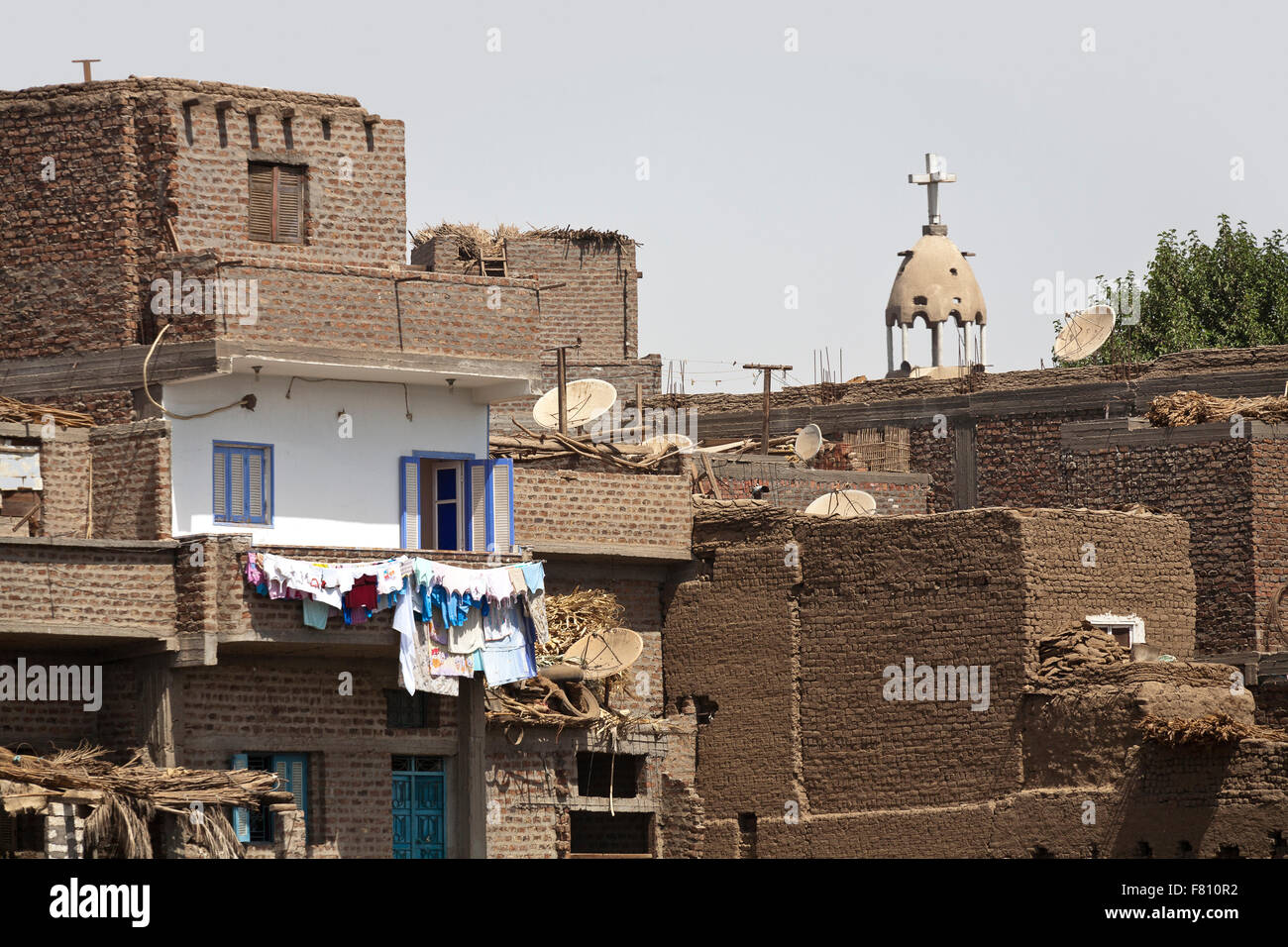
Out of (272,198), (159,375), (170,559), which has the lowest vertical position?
(170,559)

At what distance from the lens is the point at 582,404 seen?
1651 inches

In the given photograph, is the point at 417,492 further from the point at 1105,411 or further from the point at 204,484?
the point at 1105,411

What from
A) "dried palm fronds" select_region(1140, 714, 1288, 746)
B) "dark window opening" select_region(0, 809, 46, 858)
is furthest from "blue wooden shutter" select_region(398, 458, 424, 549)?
"dried palm fronds" select_region(1140, 714, 1288, 746)

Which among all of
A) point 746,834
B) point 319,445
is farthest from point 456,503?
point 746,834

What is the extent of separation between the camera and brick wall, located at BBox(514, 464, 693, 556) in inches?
1535

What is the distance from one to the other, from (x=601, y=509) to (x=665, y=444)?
2.66 m

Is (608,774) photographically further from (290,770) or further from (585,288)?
(585,288)

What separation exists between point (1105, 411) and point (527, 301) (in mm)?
12905

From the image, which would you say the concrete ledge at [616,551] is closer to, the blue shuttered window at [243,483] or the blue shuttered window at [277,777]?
the blue shuttered window at [243,483]

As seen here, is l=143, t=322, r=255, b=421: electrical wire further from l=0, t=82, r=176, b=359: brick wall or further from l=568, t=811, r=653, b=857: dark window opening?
l=568, t=811, r=653, b=857: dark window opening

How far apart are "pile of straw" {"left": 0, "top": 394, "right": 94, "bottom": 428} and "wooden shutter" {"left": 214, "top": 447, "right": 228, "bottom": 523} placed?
1.59m

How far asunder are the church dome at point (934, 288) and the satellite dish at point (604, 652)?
18.0 m

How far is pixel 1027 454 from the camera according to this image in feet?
153
